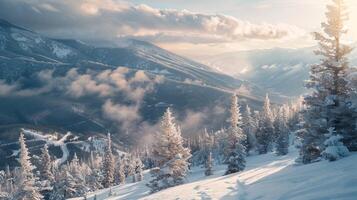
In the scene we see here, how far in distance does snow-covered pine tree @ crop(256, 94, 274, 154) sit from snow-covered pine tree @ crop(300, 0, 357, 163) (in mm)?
83636

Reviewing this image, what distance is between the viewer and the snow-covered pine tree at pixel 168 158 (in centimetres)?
5225

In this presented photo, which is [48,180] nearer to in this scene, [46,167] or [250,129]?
[46,167]

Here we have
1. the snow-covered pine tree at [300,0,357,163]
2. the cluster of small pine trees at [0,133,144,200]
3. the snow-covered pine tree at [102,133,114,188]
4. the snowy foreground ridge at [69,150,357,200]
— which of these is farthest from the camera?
the snow-covered pine tree at [102,133,114,188]

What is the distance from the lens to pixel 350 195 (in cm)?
1817

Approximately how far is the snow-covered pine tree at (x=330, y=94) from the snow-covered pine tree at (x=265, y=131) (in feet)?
274

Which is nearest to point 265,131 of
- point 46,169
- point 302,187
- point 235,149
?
point 235,149

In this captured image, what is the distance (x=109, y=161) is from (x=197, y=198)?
284 ft

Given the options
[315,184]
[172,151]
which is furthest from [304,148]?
[172,151]

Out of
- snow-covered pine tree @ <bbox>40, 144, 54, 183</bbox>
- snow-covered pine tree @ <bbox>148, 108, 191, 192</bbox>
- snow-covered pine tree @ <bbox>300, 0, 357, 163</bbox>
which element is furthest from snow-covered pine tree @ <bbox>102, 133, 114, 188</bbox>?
snow-covered pine tree @ <bbox>300, 0, 357, 163</bbox>

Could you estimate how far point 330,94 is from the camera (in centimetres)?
3378

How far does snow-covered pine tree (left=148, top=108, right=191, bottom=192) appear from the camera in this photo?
52.2 m

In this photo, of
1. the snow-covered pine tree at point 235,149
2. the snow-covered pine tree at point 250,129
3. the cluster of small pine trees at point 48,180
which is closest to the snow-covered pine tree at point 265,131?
the snow-covered pine tree at point 250,129

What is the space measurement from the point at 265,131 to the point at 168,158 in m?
70.0

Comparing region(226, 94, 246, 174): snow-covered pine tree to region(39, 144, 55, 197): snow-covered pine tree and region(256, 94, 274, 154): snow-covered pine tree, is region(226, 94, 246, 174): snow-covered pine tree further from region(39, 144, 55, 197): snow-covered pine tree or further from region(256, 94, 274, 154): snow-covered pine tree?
region(256, 94, 274, 154): snow-covered pine tree
